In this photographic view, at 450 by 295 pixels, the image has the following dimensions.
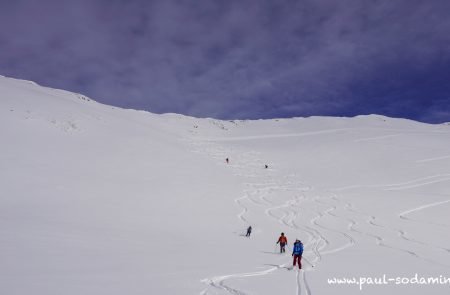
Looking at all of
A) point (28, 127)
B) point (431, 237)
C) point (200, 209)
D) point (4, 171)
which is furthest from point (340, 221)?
point (28, 127)

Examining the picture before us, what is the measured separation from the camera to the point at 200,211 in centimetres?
2384

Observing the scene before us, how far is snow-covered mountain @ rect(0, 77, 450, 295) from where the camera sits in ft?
36.6

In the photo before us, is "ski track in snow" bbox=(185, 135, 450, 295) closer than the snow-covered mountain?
No

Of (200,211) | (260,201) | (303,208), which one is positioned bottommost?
(200,211)

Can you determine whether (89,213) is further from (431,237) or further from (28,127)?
(28,127)

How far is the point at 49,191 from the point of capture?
2275 centimetres

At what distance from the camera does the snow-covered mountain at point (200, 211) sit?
1115cm

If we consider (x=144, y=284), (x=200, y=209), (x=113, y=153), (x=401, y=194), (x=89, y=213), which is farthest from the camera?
(x=113, y=153)

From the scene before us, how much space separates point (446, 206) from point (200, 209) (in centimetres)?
1841

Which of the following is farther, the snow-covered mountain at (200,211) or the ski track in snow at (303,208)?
the ski track in snow at (303,208)

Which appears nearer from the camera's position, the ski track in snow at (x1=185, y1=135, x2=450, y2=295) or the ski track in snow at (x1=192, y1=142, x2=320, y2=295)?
the ski track in snow at (x1=192, y1=142, x2=320, y2=295)

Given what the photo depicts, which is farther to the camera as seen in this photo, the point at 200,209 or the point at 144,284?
the point at 200,209

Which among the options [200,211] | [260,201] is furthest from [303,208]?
[200,211]

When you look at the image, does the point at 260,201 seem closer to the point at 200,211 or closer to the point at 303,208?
the point at 303,208
